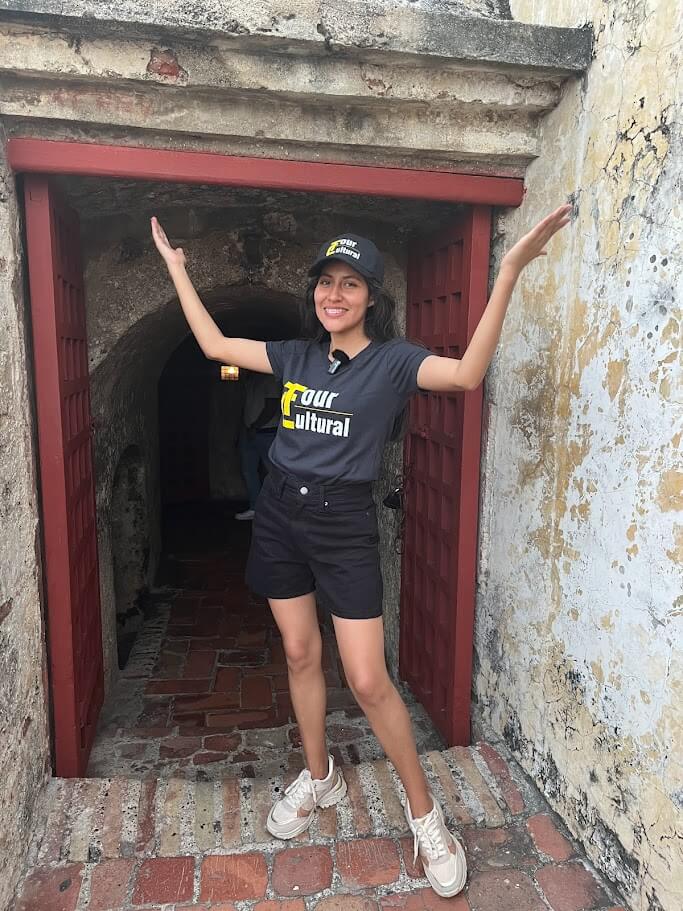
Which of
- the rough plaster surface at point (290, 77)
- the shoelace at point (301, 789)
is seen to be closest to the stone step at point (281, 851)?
the shoelace at point (301, 789)

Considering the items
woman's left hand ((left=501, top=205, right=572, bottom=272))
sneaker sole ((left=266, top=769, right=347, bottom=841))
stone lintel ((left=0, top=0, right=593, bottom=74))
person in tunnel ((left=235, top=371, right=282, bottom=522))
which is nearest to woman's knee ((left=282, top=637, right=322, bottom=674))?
sneaker sole ((left=266, top=769, right=347, bottom=841))

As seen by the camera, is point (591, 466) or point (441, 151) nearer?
point (591, 466)

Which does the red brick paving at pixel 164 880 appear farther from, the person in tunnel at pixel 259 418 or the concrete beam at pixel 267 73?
the person in tunnel at pixel 259 418

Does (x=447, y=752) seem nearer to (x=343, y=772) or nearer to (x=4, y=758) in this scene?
(x=343, y=772)

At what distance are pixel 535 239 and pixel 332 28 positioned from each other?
1062mm

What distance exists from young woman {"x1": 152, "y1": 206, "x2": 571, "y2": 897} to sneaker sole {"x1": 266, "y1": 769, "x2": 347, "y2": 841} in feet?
0.05

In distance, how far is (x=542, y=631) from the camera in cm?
248

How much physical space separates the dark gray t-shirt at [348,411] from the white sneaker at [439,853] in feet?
4.01

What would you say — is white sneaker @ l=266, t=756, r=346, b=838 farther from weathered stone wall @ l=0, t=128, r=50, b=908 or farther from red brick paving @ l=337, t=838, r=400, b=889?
weathered stone wall @ l=0, t=128, r=50, b=908

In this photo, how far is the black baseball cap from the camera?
2.07 meters

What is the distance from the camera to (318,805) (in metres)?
2.48

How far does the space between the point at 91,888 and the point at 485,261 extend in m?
2.84

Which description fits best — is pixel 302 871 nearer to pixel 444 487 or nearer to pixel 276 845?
pixel 276 845

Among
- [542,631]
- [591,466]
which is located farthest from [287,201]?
[542,631]
